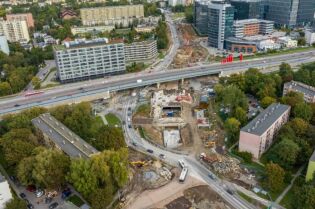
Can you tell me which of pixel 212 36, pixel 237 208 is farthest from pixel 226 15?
pixel 237 208

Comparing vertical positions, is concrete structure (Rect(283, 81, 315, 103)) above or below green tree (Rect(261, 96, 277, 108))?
above

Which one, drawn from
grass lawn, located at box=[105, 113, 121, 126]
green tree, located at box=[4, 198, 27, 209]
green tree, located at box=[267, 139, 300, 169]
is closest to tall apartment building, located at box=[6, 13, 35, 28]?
grass lawn, located at box=[105, 113, 121, 126]

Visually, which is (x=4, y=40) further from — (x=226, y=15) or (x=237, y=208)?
(x=237, y=208)

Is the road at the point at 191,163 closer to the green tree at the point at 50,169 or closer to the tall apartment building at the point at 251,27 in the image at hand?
the green tree at the point at 50,169

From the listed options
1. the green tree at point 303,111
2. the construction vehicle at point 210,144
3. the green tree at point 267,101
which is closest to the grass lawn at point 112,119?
the construction vehicle at point 210,144

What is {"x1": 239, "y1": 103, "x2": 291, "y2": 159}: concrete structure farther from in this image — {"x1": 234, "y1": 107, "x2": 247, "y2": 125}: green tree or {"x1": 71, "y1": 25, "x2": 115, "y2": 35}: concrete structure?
{"x1": 71, "y1": 25, "x2": 115, "y2": 35}: concrete structure

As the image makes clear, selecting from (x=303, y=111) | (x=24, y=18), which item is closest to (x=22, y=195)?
(x=303, y=111)

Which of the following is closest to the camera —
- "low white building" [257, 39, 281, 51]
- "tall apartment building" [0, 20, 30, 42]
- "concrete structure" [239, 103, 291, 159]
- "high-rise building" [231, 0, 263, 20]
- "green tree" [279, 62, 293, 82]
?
"concrete structure" [239, 103, 291, 159]
